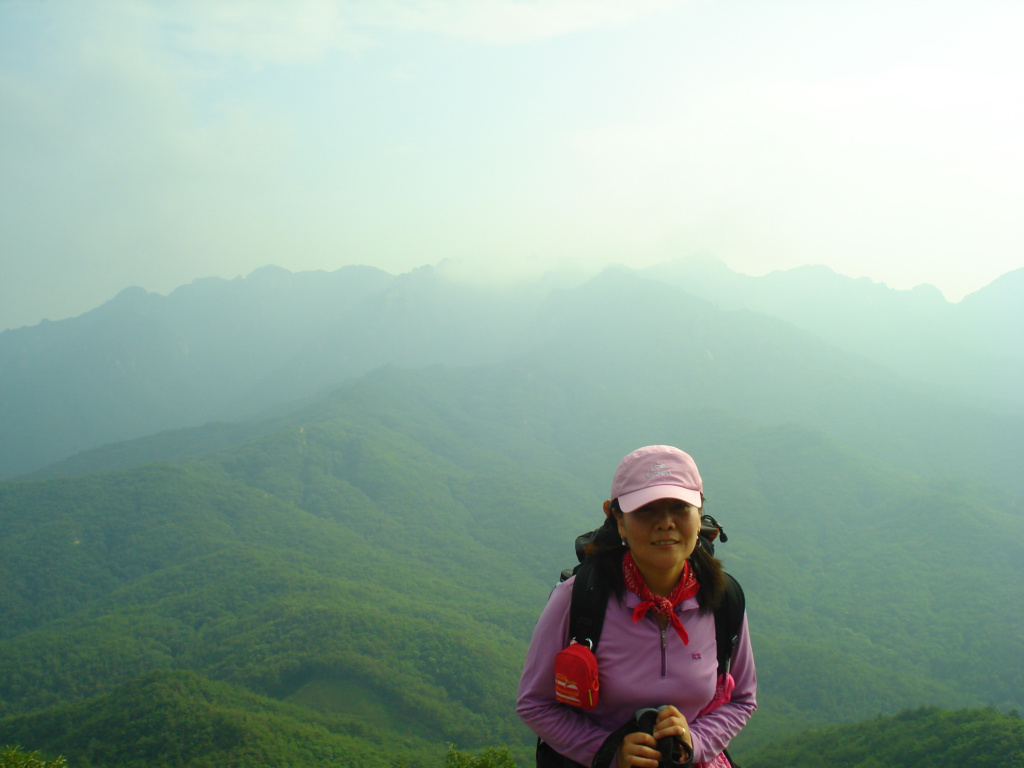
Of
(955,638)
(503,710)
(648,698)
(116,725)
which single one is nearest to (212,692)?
(116,725)

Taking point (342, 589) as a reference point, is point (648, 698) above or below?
A: above

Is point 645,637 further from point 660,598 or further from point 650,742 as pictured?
point 650,742

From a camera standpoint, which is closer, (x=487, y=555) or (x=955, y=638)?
(x=955, y=638)

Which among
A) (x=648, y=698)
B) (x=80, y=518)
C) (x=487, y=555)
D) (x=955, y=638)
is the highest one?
(x=648, y=698)

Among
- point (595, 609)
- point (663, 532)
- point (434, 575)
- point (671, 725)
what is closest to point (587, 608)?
point (595, 609)

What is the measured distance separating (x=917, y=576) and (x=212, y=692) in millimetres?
125072

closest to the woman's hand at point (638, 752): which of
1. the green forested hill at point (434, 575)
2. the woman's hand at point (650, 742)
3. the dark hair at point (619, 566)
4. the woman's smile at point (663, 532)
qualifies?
the woman's hand at point (650, 742)

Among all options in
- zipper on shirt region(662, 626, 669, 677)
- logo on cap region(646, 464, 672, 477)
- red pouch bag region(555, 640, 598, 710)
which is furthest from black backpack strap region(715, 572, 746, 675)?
red pouch bag region(555, 640, 598, 710)

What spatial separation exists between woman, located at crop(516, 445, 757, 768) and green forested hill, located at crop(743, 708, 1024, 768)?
5369 centimetres

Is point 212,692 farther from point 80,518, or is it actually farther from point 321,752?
point 80,518

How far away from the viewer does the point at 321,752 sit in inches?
2103

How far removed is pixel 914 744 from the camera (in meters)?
48.4

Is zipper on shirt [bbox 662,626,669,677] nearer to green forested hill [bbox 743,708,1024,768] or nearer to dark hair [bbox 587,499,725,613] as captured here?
dark hair [bbox 587,499,725,613]

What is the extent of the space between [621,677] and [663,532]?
867 mm
